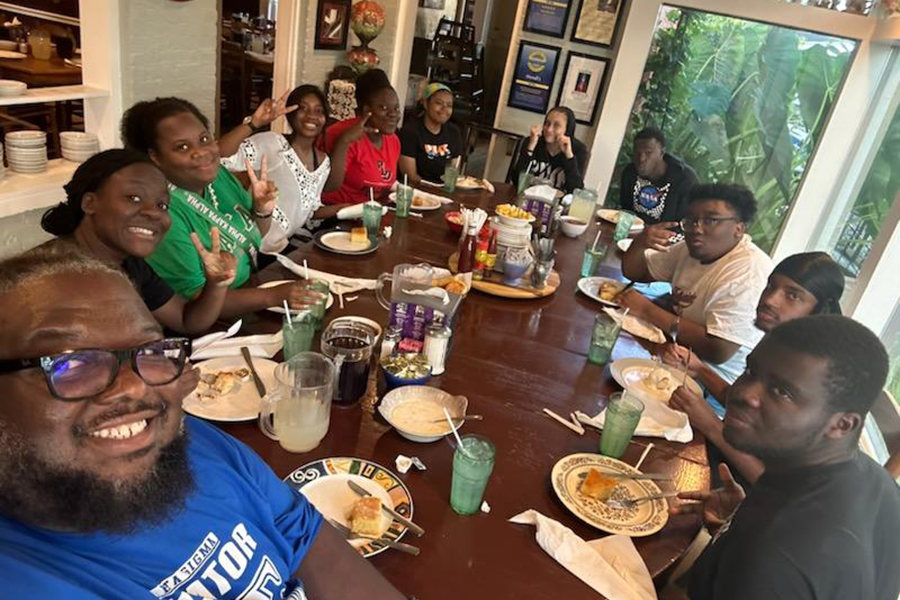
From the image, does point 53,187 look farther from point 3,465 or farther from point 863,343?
point 863,343

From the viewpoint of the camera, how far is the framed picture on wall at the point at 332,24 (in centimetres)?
451

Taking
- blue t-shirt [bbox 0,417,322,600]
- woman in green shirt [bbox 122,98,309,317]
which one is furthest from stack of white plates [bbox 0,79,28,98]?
blue t-shirt [bbox 0,417,322,600]

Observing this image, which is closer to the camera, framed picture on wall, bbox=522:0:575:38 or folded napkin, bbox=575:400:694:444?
folded napkin, bbox=575:400:694:444

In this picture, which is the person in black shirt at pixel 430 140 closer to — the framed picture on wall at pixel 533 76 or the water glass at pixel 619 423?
the framed picture on wall at pixel 533 76

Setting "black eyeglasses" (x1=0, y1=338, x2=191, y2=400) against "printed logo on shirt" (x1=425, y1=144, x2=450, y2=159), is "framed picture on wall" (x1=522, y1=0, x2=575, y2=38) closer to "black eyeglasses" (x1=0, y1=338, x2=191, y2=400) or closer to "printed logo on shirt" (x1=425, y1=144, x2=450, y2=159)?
"printed logo on shirt" (x1=425, y1=144, x2=450, y2=159)

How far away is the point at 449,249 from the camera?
101 inches

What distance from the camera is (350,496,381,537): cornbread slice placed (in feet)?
3.50

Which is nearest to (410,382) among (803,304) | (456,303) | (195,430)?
(456,303)

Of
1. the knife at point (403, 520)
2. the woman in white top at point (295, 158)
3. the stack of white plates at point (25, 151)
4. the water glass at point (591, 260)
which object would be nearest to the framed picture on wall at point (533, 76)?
the woman in white top at point (295, 158)

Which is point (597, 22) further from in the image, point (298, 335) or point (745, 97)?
point (298, 335)

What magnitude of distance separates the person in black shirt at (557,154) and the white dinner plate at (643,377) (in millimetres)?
2288

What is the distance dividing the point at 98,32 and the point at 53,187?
30.9 inches

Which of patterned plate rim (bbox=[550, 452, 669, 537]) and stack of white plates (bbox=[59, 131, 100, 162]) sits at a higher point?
stack of white plates (bbox=[59, 131, 100, 162])

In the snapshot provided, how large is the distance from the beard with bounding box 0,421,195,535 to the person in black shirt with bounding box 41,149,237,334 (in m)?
0.84
